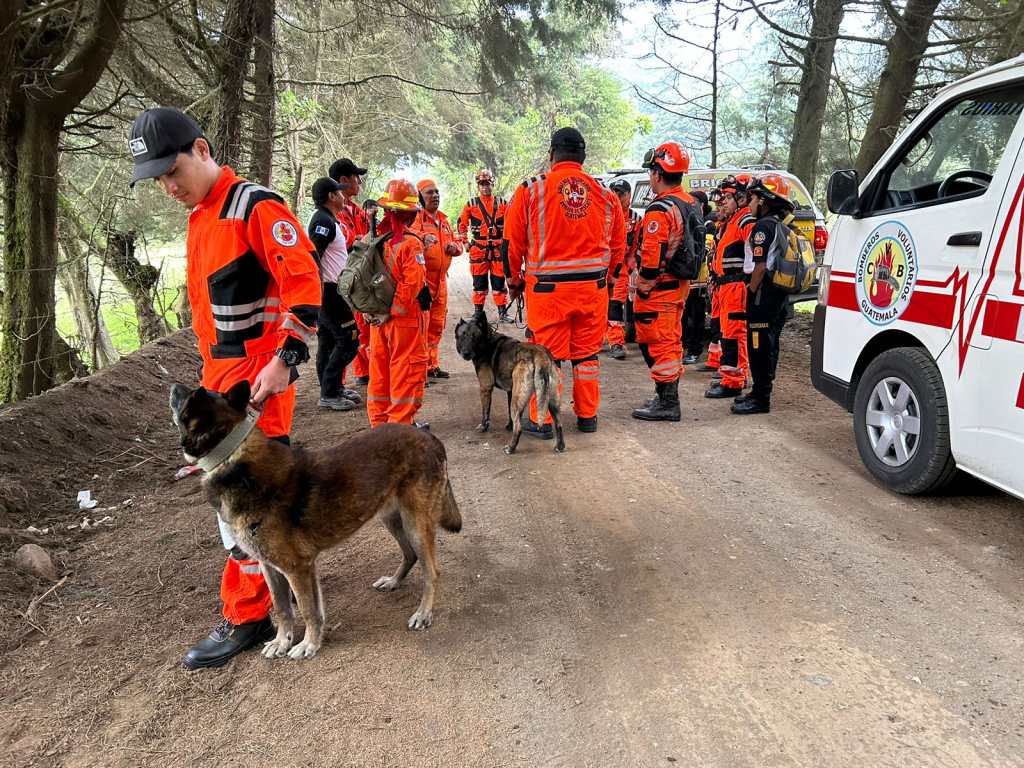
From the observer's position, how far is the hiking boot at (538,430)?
5.91 metres

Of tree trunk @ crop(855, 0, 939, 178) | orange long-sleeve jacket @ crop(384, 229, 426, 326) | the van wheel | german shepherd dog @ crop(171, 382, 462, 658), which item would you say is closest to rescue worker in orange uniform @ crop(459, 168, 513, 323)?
orange long-sleeve jacket @ crop(384, 229, 426, 326)

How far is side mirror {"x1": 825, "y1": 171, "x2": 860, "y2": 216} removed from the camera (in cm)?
475

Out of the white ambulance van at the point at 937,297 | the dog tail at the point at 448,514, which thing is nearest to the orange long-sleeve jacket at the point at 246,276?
the dog tail at the point at 448,514

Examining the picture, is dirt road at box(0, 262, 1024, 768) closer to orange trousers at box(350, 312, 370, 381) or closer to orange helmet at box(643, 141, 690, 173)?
orange trousers at box(350, 312, 370, 381)

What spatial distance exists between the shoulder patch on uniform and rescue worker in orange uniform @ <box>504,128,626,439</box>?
308cm

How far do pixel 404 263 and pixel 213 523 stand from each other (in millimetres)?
2424

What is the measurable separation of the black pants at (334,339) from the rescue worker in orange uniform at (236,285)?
12.5ft

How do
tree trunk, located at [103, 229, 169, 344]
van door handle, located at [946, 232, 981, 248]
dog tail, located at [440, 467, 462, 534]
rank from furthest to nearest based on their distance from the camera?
tree trunk, located at [103, 229, 169, 344], van door handle, located at [946, 232, 981, 248], dog tail, located at [440, 467, 462, 534]

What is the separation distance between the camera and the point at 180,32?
23.8 feet

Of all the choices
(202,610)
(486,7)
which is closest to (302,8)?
(486,7)

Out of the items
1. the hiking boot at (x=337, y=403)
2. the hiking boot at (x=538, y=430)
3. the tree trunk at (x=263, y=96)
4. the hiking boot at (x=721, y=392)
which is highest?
the tree trunk at (x=263, y=96)

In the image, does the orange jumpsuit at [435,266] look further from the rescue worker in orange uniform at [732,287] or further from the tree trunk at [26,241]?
the tree trunk at [26,241]

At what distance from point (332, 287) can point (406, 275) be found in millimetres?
2000

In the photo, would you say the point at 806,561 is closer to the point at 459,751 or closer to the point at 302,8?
the point at 459,751
